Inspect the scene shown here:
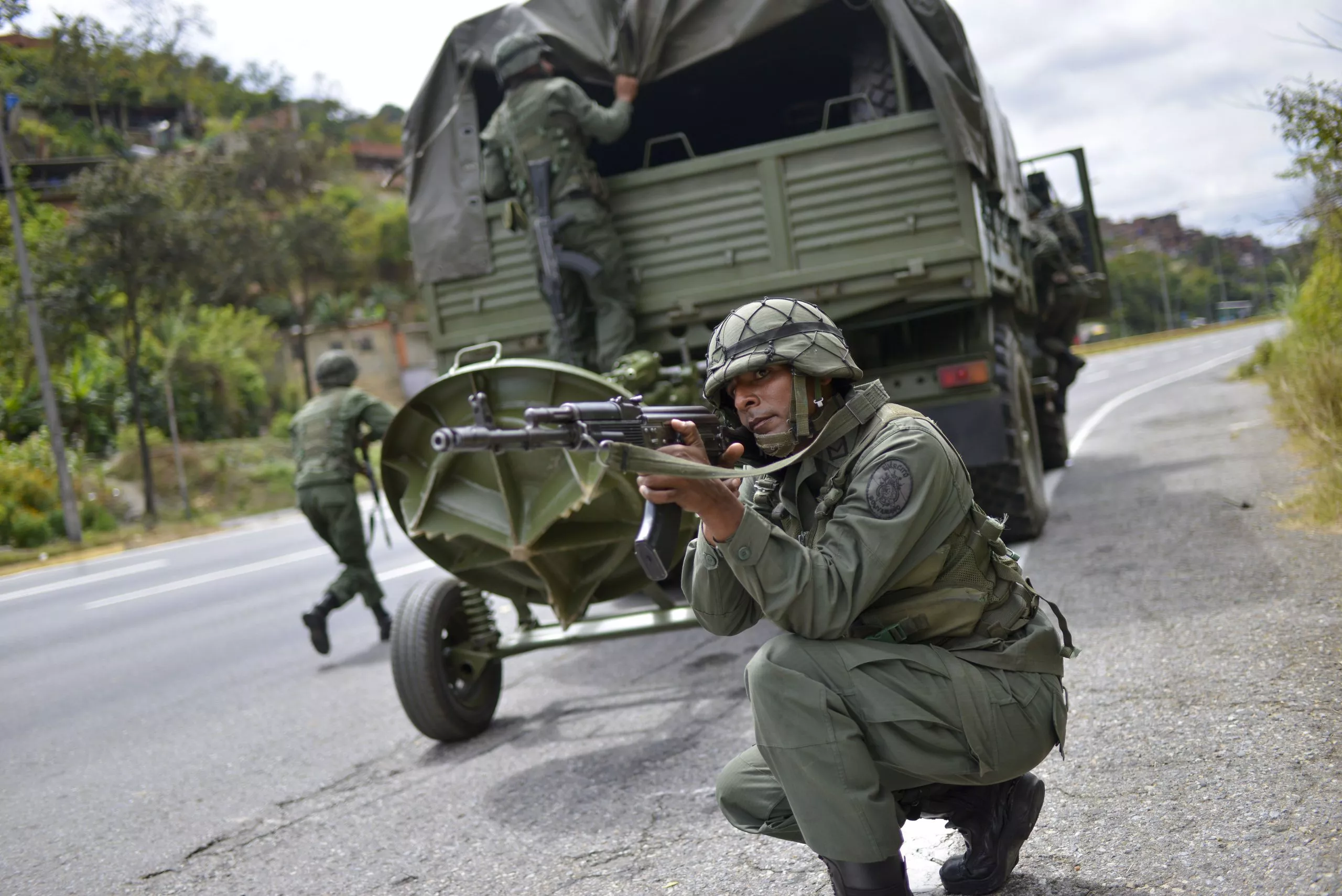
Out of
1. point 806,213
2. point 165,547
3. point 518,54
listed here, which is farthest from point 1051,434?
point 165,547

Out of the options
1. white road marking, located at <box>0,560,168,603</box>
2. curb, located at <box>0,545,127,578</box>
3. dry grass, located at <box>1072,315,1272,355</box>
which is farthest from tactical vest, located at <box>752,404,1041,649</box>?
dry grass, located at <box>1072,315,1272,355</box>

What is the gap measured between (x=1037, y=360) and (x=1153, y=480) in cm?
180

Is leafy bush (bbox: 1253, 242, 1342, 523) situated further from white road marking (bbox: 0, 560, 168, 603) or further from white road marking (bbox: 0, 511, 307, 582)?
white road marking (bbox: 0, 511, 307, 582)

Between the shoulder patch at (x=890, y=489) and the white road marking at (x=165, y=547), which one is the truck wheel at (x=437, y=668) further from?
the white road marking at (x=165, y=547)

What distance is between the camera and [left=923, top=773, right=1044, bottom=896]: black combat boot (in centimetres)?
274

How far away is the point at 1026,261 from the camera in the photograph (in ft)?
32.1

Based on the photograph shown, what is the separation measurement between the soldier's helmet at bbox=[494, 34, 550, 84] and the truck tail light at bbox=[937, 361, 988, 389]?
2863 millimetres

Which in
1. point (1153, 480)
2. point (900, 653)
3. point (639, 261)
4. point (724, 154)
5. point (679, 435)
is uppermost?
point (724, 154)

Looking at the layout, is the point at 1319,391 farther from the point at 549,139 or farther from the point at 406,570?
the point at 406,570

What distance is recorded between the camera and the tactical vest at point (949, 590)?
257 centimetres

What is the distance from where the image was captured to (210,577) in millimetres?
13195

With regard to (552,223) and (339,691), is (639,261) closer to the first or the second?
(552,223)

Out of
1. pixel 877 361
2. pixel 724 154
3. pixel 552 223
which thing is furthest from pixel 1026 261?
pixel 552 223

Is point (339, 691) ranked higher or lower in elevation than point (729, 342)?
lower
